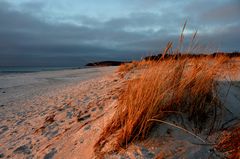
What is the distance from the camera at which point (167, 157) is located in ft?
5.93

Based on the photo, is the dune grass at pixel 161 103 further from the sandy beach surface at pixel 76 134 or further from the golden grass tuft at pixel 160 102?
the sandy beach surface at pixel 76 134

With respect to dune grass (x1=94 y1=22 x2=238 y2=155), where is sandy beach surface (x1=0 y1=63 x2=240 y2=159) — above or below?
below

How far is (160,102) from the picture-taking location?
2275mm

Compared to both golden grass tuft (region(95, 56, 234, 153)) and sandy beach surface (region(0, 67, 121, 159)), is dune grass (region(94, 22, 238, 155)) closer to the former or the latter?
golden grass tuft (region(95, 56, 234, 153))

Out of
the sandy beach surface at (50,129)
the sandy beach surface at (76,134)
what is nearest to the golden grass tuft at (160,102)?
the sandy beach surface at (76,134)

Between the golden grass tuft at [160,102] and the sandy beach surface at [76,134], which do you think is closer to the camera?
the sandy beach surface at [76,134]

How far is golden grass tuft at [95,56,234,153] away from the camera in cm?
211

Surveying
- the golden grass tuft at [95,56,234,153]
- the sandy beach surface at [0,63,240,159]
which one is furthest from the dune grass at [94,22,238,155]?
the sandy beach surface at [0,63,240,159]

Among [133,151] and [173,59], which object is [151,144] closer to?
[133,151]

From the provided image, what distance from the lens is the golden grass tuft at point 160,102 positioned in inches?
83.0

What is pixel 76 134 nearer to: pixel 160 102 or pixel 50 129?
pixel 50 129

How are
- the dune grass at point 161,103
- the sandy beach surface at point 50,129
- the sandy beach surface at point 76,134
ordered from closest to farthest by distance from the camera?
the sandy beach surface at point 76,134 < the dune grass at point 161,103 < the sandy beach surface at point 50,129

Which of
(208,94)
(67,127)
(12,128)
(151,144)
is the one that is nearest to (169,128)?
(151,144)

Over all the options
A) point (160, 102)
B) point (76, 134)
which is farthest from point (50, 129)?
point (160, 102)
